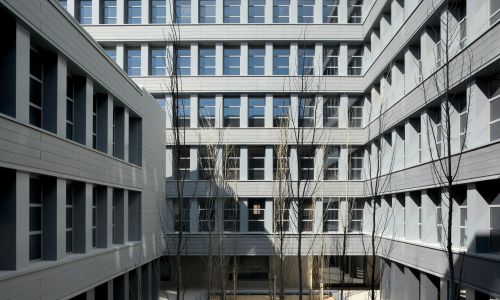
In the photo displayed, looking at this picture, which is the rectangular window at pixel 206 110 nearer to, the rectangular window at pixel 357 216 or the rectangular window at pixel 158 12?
the rectangular window at pixel 158 12

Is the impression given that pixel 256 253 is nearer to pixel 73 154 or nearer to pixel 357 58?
pixel 357 58

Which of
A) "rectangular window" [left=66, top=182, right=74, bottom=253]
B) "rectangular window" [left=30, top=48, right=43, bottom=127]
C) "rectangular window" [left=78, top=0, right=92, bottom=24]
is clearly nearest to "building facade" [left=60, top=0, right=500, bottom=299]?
"rectangular window" [left=78, top=0, right=92, bottom=24]

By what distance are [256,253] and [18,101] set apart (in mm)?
18582

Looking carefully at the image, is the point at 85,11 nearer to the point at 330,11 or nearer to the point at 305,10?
the point at 305,10

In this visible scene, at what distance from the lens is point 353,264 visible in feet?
90.5

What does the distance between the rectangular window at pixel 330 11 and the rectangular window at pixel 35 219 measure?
2053cm

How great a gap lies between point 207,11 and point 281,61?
529 centimetres

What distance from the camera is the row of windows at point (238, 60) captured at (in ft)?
88.4

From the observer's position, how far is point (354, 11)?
27219 millimetres

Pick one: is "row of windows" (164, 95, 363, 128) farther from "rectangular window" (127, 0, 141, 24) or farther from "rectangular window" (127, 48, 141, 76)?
"rectangular window" (127, 0, 141, 24)

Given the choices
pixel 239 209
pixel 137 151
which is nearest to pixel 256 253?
pixel 239 209

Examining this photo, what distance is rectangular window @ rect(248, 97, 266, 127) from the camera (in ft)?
88.4

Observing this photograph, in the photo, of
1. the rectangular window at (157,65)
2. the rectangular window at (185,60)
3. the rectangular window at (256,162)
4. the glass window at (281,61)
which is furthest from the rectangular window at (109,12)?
the rectangular window at (256,162)

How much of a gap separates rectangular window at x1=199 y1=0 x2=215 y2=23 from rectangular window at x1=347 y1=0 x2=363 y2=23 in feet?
26.5
